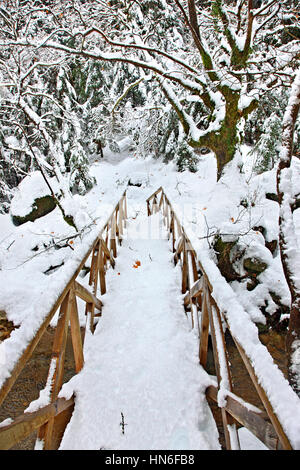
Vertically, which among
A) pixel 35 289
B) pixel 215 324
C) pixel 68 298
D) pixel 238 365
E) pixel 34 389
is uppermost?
pixel 68 298

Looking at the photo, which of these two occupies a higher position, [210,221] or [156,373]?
[210,221]

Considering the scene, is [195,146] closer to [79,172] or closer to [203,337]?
[203,337]

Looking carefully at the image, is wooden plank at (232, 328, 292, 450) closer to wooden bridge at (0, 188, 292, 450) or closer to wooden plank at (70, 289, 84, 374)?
wooden bridge at (0, 188, 292, 450)

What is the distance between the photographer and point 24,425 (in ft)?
3.96

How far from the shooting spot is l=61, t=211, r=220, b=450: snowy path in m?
1.64

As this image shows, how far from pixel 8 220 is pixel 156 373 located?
442 inches

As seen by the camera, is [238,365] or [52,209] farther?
[52,209]

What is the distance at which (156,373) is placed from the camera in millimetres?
2119

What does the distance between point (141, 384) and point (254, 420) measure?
1.12 metres

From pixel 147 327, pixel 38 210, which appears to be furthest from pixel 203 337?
pixel 38 210

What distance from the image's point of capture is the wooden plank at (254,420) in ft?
3.26

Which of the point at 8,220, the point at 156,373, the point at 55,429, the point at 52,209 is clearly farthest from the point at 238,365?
the point at 8,220

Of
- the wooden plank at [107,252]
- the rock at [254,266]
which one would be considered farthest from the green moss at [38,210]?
the rock at [254,266]
